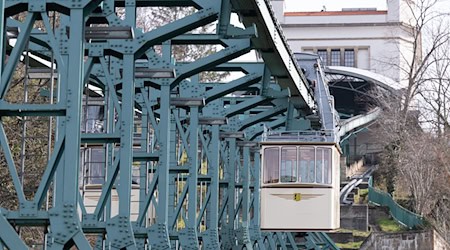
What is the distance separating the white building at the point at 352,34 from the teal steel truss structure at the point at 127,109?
44914 mm

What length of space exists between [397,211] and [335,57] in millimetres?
29979

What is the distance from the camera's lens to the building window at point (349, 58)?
76250mm

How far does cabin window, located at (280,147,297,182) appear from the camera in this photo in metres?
27.5

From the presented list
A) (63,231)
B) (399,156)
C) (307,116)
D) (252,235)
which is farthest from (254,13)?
(399,156)

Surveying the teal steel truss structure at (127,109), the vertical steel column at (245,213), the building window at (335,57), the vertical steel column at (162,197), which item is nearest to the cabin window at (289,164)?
the teal steel truss structure at (127,109)

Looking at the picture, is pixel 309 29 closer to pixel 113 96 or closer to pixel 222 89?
pixel 222 89

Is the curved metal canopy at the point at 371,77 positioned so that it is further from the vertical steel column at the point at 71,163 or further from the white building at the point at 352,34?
the vertical steel column at the point at 71,163

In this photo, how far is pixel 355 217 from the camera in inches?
1934

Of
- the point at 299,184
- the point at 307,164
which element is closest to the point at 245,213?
the point at 299,184

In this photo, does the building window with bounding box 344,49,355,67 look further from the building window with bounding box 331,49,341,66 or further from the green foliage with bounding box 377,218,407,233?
the green foliage with bounding box 377,218,407,233

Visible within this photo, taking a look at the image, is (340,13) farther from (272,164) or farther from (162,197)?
(162,197)

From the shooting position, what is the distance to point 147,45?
1745 centimetres

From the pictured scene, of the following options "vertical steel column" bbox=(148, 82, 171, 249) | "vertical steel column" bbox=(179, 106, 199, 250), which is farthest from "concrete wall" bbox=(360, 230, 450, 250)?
"vertical steel column" bbox=(148, 82, 171, 249)

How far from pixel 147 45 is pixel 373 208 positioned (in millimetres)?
34330
